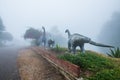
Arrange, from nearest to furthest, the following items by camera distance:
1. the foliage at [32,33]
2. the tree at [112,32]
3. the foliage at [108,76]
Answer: the foliage at [108,76] < the foliage at [32,33] < the tree at [112,32]

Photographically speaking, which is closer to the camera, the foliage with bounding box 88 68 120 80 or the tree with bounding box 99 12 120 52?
the foliage with bounding box 88 68 120 80

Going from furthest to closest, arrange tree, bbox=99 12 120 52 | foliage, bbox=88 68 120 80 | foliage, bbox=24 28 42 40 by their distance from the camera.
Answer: tree, bbox=99 12 120 52, foliage, bbox=24 28 42 40, foliage, bbox=88 68 120 80

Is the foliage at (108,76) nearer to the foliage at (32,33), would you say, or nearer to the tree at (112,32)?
the foliage at (32,33)

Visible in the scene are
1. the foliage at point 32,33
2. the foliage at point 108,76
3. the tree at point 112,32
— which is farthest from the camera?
the tree at point 112,32

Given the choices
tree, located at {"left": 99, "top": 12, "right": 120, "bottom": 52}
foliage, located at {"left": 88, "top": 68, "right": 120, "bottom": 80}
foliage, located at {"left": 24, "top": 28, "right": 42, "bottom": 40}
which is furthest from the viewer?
tree, located at {"left": 99, "top": 12, "right": 120, "bottom": 52}

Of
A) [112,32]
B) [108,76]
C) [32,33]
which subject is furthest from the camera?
[112,32]

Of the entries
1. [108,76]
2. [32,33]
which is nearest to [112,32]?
[32,33]

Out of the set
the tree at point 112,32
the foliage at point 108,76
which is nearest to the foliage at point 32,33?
the tree at point 112,32

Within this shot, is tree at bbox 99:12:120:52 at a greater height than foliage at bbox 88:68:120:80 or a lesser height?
greater

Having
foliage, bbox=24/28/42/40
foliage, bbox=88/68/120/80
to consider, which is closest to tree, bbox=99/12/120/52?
foliage, bbox=24/28/42/40

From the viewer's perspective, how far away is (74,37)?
16.4 m

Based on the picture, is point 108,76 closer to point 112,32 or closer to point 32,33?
point 32,33

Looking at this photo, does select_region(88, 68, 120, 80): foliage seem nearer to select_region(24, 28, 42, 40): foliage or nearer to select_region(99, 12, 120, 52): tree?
select_region(24, 28, 42, 40): foliage

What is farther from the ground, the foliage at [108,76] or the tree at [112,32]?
the tree at [112,32]
